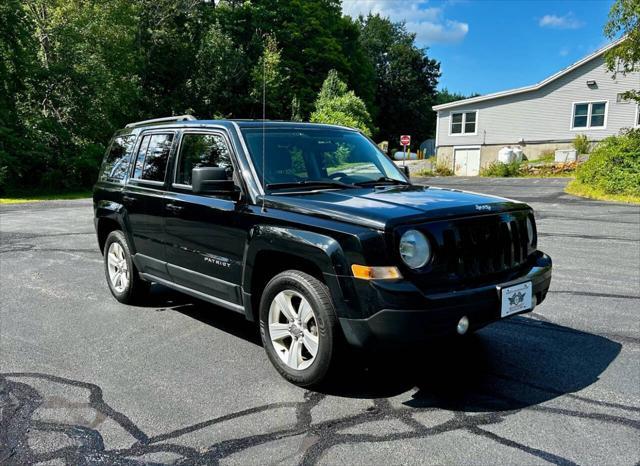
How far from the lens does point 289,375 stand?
12.0 feet

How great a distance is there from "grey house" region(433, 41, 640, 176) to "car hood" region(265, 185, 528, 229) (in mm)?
29318

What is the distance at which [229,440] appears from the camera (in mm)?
2957

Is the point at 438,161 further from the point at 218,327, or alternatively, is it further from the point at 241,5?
the point at 218,327

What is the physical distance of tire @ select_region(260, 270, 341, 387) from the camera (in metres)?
3.34

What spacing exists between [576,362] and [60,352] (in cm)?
424

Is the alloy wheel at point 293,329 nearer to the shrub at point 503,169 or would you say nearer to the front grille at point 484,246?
the front grille at point 484,246

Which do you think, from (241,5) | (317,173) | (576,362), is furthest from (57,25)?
(576,362)

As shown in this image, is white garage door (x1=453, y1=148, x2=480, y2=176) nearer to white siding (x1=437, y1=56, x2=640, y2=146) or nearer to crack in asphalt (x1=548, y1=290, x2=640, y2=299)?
white siding (x1=437, y1=56, x2=640, y2=146)

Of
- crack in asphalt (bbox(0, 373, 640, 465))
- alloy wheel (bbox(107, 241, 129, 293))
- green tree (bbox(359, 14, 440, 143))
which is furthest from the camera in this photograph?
green tree (bbox(359, 14, 440, 143))

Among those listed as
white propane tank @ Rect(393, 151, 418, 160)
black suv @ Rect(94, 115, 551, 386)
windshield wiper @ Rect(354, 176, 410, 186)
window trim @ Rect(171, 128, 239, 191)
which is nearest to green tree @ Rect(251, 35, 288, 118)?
white propane tank @ Rect(393, 151, 418, 160)

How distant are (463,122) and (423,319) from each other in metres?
35.2

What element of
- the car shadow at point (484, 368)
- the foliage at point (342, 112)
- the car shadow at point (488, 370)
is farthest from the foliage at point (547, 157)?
the car shadow at point (488, 370)

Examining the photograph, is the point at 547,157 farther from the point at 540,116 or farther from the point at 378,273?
the point at 378,273

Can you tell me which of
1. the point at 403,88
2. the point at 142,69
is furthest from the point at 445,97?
the point at 142,69
